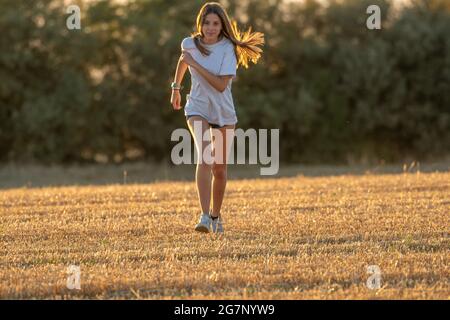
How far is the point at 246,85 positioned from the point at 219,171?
21.2 meters

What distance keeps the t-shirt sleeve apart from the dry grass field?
5.04 feet

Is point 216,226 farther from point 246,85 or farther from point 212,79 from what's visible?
point 246,85

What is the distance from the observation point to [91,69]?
99.3ft

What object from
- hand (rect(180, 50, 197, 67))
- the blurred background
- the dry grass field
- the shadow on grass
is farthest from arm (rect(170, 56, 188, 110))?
the blurred background

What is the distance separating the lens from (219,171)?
9305 mm

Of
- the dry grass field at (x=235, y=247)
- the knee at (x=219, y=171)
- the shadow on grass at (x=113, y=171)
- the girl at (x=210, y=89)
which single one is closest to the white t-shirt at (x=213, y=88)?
the girl at (x=210, y=89)

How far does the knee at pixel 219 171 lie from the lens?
9289 millimetres

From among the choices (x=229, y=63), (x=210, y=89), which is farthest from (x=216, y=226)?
(x=229, y=63)

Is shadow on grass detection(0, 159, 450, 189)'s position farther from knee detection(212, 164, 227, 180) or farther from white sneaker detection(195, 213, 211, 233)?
white sneaker detection(195, 213, 211, 233)

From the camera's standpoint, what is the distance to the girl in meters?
9.06

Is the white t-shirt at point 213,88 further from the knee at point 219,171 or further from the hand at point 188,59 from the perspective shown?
the knee at point 219,171

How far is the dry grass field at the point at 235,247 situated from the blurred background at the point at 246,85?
1595 cm

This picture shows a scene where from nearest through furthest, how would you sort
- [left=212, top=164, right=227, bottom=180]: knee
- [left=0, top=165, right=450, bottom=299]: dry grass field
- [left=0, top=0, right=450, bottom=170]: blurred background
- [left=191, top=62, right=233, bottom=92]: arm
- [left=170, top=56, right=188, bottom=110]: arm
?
[left=0, top=165, right=450, bottom=299]: dry grass field
[left=191, top=62, right=233, bottom=92]: arm
[left=170, top=56, right=188, bottom=110]: arm
[left=212, top=164, right=227, bottom=180]: knee
[left=0, top=0, right=450, bottom=170]: blurred background
